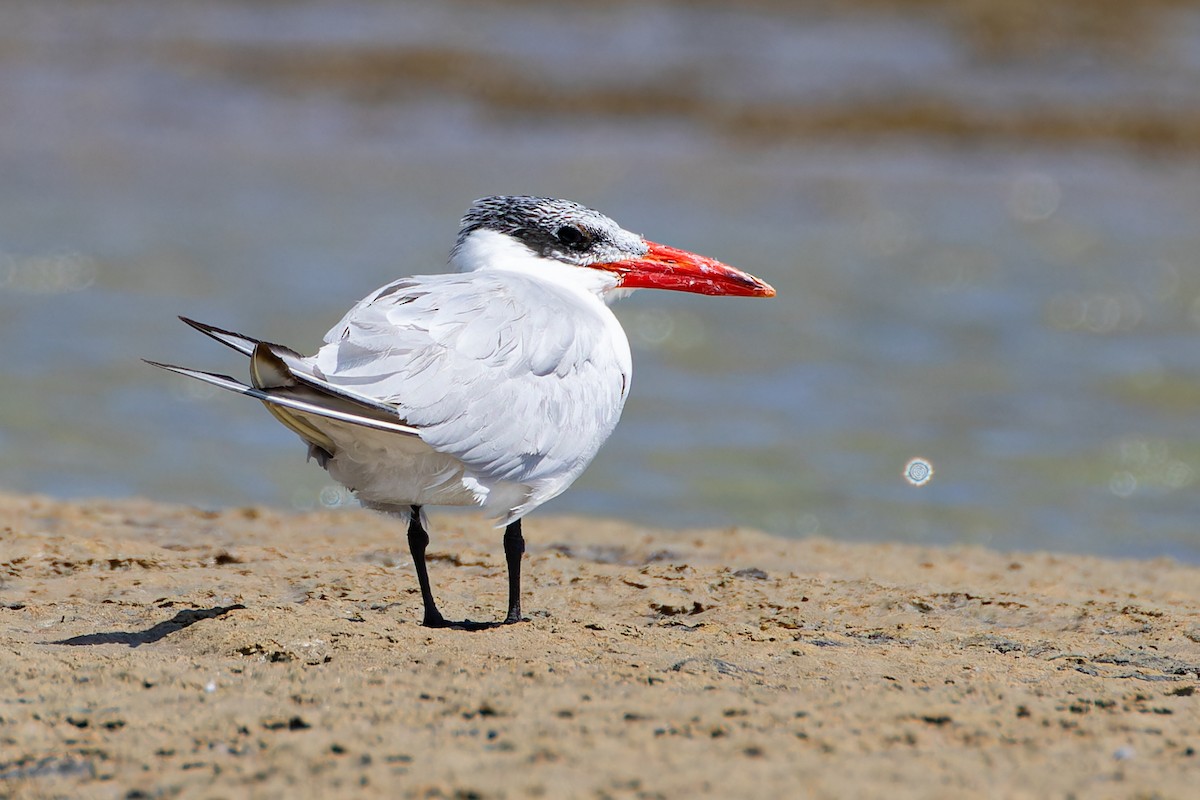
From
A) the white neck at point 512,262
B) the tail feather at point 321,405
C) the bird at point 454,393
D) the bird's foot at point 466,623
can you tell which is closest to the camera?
the tail feather at point 321,405

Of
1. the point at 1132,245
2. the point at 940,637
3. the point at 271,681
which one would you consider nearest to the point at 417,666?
the point at 271,681

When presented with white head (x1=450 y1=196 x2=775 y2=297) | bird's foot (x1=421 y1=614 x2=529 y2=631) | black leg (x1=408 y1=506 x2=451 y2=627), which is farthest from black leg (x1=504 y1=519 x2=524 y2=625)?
white head (x1=450 y1=196 x2=775 y2=297)

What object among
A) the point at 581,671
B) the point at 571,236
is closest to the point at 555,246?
the point at 571,236

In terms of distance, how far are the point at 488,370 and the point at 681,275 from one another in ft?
4.32

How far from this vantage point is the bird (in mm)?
4078

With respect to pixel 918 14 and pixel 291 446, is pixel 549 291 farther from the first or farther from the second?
pixel 918 14

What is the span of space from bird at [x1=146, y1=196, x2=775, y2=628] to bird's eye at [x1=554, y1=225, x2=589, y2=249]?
28 cm

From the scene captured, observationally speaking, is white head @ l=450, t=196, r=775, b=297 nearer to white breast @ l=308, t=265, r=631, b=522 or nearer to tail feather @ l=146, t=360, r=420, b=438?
white breast @ l=308, t=265, r=631, b=522

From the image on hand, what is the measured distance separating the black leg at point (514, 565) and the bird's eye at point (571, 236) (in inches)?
41.8

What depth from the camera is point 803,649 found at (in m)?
4.27

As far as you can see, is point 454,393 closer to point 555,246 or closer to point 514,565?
point 514,565

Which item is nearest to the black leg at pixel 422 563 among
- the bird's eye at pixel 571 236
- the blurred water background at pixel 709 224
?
the bird's eye at pixel 571 236

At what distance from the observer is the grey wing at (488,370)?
13.8 feet

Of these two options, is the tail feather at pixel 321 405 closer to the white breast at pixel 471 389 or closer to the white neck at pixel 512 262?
the white breast at pixel 471 389
